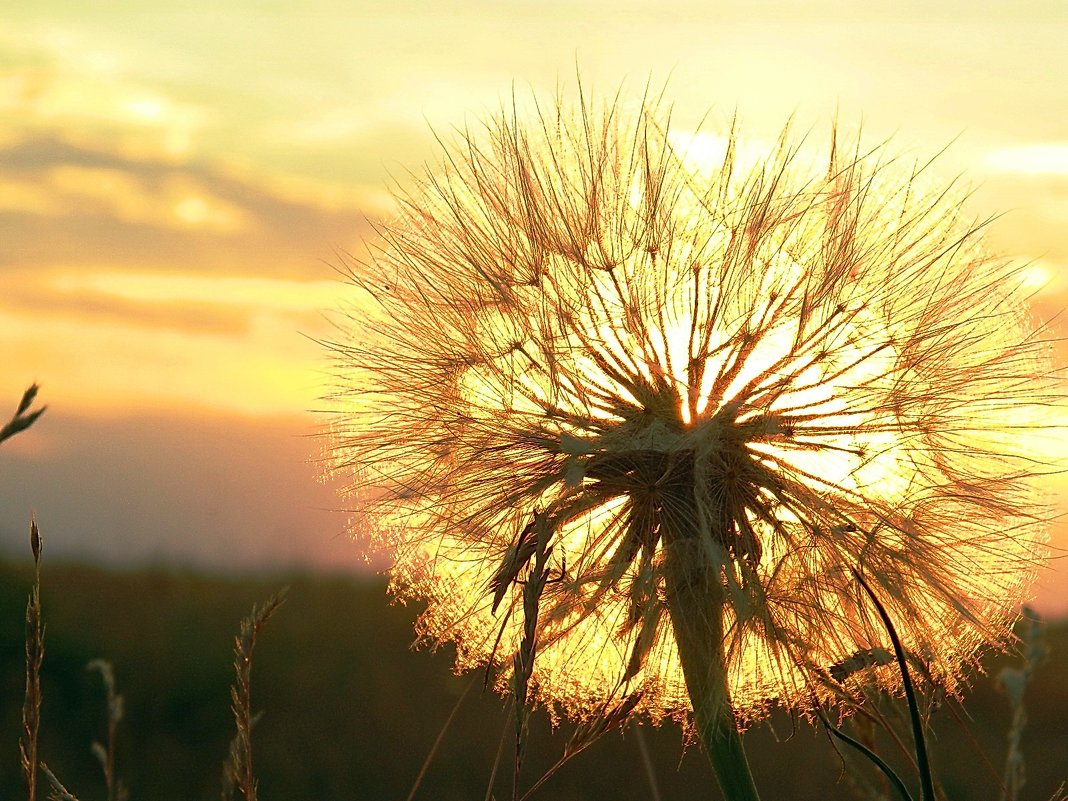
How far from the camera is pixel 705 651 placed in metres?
2.03

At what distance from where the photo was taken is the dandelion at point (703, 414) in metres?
2.03

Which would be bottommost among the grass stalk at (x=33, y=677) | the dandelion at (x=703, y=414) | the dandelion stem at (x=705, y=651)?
the grass stalk at (x=33, y=677)

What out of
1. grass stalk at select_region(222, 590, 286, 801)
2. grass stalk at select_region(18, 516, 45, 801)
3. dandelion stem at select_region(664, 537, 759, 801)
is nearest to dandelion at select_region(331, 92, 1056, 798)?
dandelion stem at select_region(664, 537, 759, 801)

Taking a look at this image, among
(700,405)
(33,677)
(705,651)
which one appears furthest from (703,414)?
(33,677)

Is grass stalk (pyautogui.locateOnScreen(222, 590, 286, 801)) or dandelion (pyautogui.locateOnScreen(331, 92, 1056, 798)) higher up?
dandelion (pyautogui.locateOnScreen(331, 92, 1056, 798))

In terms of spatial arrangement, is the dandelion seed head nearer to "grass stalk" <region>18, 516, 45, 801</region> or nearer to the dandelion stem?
the dandelion stem

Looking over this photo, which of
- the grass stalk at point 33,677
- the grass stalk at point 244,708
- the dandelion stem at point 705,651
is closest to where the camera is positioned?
the grass stalk at point 33,677

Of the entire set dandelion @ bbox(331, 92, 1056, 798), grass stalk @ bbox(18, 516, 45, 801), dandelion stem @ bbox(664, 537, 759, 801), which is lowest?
grass stalk @ bbox(18, 516, 45, 801)

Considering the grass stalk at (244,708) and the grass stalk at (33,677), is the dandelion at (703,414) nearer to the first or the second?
the grass stalk at (244,708)

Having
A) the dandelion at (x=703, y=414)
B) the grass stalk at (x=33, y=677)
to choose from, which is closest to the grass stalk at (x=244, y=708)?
the grass stalk at (x=33, y=677)

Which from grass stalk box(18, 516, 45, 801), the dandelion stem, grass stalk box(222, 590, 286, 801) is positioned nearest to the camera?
grass stalk box(18, 516, 45, 801)

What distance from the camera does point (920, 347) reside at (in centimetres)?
221

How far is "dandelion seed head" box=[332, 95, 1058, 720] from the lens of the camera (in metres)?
2.04

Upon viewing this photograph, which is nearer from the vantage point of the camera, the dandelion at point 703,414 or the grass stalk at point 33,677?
the grass stalk at point 33,677
